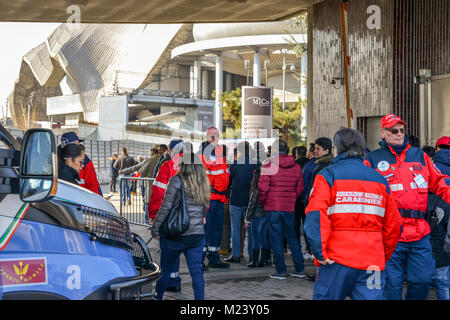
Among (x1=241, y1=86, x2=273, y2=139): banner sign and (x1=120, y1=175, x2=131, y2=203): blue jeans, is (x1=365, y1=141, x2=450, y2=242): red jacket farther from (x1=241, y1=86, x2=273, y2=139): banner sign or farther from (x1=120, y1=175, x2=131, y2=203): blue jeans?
(x1=241, y1=86, x2=273, y2=139): banner sign

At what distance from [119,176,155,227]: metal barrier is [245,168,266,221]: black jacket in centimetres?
292

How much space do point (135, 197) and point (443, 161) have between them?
698 centimetres

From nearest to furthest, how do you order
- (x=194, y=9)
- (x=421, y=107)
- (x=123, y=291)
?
1. (x=123, y=291)
2. (x=421, y=107)
3. (x=194, y=9)

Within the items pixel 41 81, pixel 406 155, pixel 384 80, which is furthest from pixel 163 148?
pixel 41 81

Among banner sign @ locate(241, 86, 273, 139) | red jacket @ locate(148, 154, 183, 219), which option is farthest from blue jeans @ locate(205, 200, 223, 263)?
banner sign @ locate(241, 86, 273, 139)

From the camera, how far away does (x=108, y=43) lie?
296 ft

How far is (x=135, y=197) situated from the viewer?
12195mm

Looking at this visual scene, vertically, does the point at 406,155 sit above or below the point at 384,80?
below

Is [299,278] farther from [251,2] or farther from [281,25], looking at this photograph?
[281,25]

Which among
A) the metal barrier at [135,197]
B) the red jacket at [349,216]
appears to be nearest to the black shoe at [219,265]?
the metal barrier at [135,197]

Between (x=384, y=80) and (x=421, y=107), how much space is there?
96 cm

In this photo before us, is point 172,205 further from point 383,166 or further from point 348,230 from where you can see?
point 348,230

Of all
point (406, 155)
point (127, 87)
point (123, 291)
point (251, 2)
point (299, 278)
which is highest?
point (127, 87)

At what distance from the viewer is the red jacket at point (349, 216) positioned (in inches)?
171
